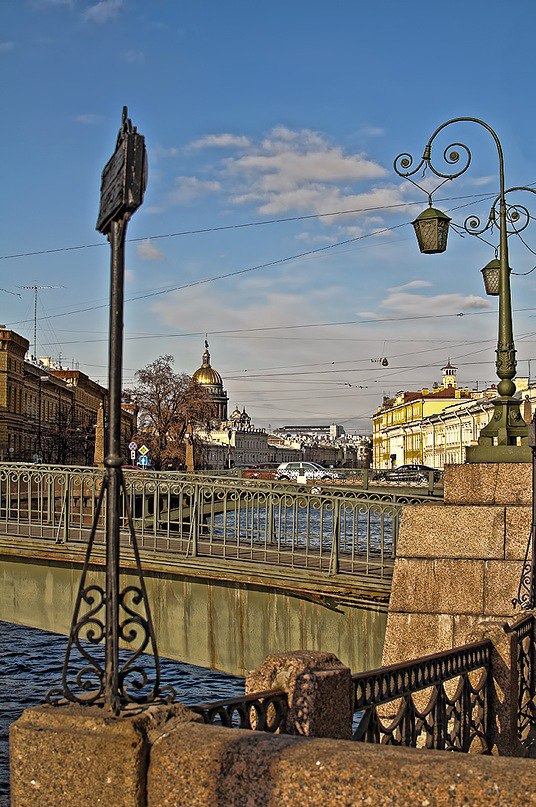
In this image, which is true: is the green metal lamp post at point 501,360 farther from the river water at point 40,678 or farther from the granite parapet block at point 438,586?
the river water at point 40,678

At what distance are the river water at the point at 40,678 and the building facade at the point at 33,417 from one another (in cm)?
3983

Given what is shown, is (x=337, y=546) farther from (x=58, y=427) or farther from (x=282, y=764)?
(x=58, y=427)

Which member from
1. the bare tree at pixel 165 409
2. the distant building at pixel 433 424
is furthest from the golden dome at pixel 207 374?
the bare tree at pixel 165 409

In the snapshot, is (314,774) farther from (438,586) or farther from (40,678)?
(40,678)

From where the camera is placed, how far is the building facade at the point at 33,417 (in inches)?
2387

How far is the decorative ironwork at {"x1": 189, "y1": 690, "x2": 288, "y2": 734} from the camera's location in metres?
3.04

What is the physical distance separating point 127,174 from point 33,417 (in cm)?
6843

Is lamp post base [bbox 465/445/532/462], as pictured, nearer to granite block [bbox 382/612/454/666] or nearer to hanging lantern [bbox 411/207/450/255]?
granite block [bbox 382/612/454/666]

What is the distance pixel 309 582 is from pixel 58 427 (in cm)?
6093

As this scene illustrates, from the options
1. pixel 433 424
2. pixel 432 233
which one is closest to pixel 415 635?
pixel 432 233

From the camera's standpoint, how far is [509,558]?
25.3ft

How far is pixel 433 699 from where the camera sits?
440cm

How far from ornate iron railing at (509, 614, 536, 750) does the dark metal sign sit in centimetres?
391

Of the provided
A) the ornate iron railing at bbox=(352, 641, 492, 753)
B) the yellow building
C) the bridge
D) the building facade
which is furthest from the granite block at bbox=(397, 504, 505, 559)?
the yellow building
